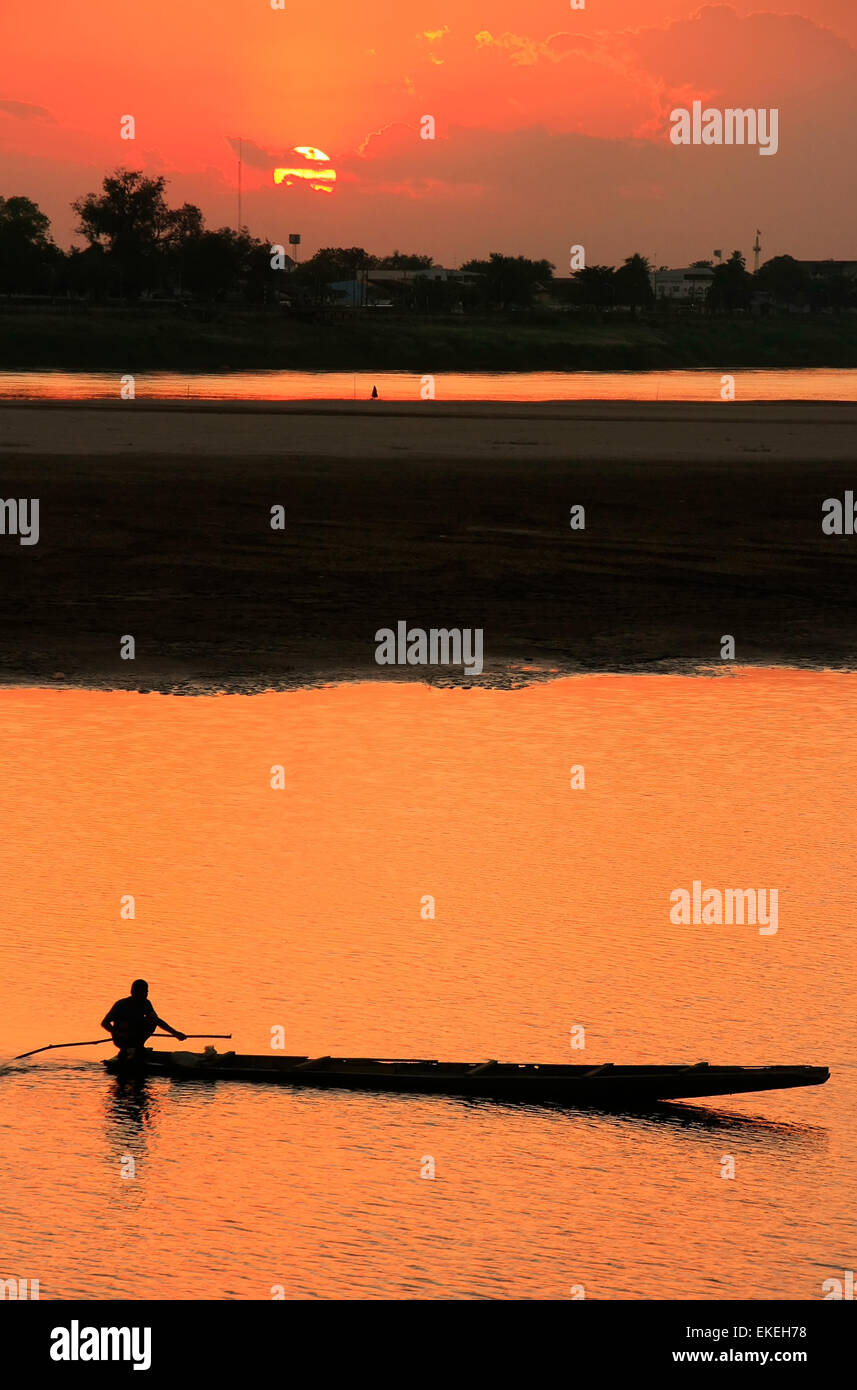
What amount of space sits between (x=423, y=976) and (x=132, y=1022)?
12.2 ft

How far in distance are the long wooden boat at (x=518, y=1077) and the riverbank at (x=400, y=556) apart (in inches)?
665

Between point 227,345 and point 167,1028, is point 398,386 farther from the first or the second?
point 167,1028

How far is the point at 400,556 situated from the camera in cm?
4647

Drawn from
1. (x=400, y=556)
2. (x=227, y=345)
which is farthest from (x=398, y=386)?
(x=400, y=556)

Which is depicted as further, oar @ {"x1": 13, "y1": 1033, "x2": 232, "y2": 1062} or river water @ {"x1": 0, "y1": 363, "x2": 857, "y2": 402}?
river water @ {"x1": 0, "y1": 363, "x2": 857, "y2": 402}

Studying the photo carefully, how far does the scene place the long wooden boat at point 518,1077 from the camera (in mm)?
16375

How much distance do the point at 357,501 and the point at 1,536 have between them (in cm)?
1237

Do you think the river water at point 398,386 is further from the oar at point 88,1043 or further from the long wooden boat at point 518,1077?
the long wooden boat at point 518,1077

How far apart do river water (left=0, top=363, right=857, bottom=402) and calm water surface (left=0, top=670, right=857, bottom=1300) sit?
78.0 m

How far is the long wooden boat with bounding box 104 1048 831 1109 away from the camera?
16.4 m
